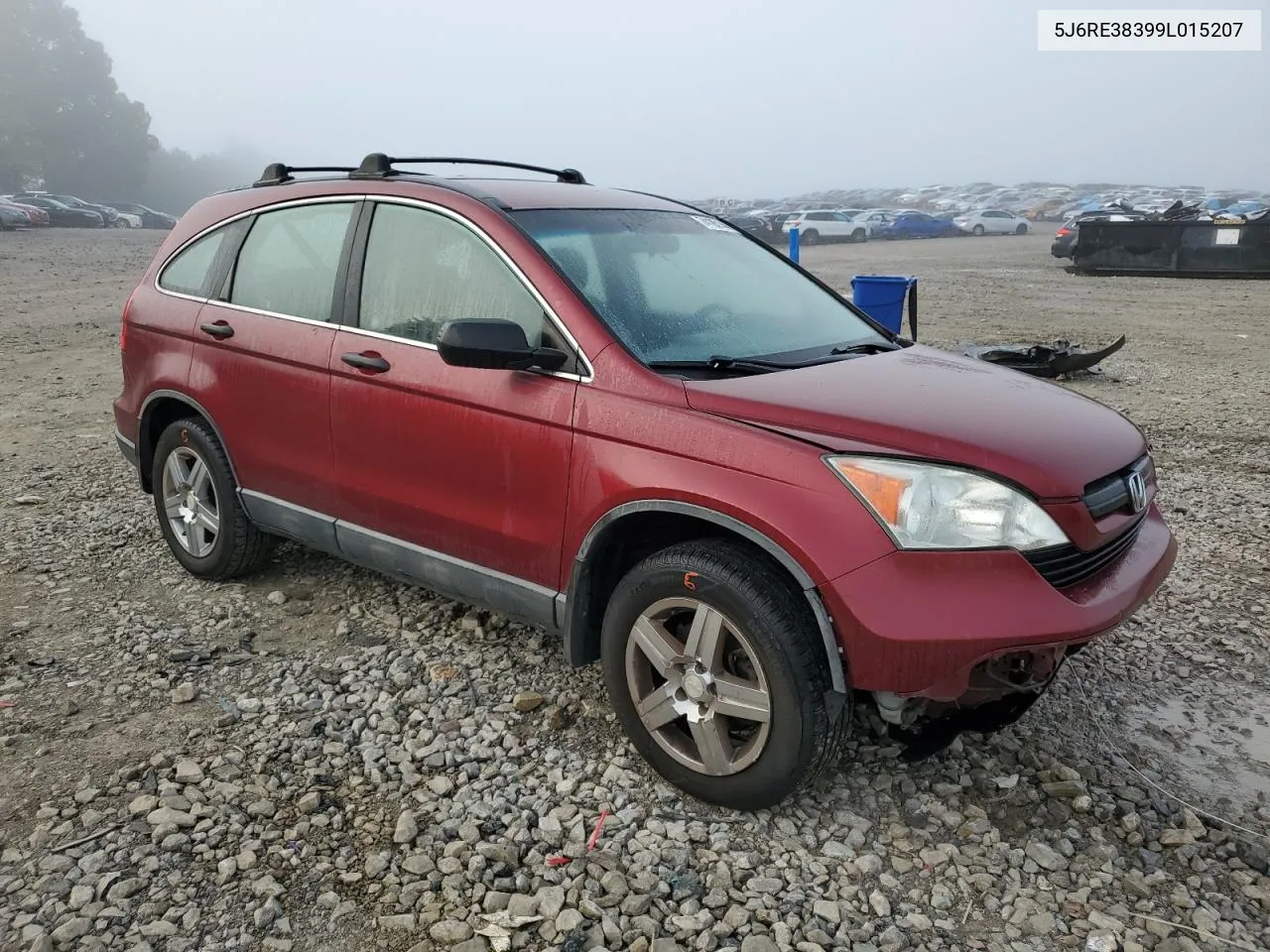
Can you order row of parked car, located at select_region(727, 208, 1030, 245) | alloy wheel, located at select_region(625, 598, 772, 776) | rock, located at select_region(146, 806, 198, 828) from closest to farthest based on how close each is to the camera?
alloy wheel, located at select_region(625, 598, 772, 776)
rock, located at select_region(146, 806, 198, 828)
row of parked car, located at select_region(727, 208, 1030, 245)

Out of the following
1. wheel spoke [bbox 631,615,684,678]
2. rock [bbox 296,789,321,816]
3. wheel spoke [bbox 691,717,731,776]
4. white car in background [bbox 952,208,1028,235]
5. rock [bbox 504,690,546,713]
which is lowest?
rock [bbox 296,789,321,816]

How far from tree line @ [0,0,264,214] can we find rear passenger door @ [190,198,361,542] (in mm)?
68279

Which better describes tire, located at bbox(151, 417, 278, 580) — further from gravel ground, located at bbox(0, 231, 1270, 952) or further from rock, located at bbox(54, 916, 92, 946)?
rock, located at bbox(54, 916, 92, 946)

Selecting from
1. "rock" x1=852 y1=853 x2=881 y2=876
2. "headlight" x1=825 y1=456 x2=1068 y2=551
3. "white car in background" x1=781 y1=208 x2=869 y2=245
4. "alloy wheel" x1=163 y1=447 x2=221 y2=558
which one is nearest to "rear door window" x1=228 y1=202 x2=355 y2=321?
"alloy wheel" x1=163 y1=447 x2=221 y2=558

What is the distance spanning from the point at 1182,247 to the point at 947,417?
2025 cm

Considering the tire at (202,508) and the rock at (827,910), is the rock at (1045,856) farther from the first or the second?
the tire at (202,508)

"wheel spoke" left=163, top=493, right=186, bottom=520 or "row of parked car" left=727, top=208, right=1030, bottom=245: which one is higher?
"row of parked car" left=727, top=208, right=1030, bottom=245

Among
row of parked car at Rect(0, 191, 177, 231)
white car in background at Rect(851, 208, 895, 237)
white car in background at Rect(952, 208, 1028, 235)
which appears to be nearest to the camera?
row of parked car at Rect(0, 191, 177, 231)

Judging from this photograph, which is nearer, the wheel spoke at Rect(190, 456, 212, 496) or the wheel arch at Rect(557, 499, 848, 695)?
A: the wheel arch at Rect(557, 499, 848, 695)

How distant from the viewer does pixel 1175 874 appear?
273 cm

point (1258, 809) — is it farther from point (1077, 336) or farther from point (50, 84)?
point (50, 84)

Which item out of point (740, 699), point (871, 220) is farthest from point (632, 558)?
point (871, 220)

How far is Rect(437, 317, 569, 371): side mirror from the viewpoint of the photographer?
297 cm

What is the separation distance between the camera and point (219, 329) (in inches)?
167
